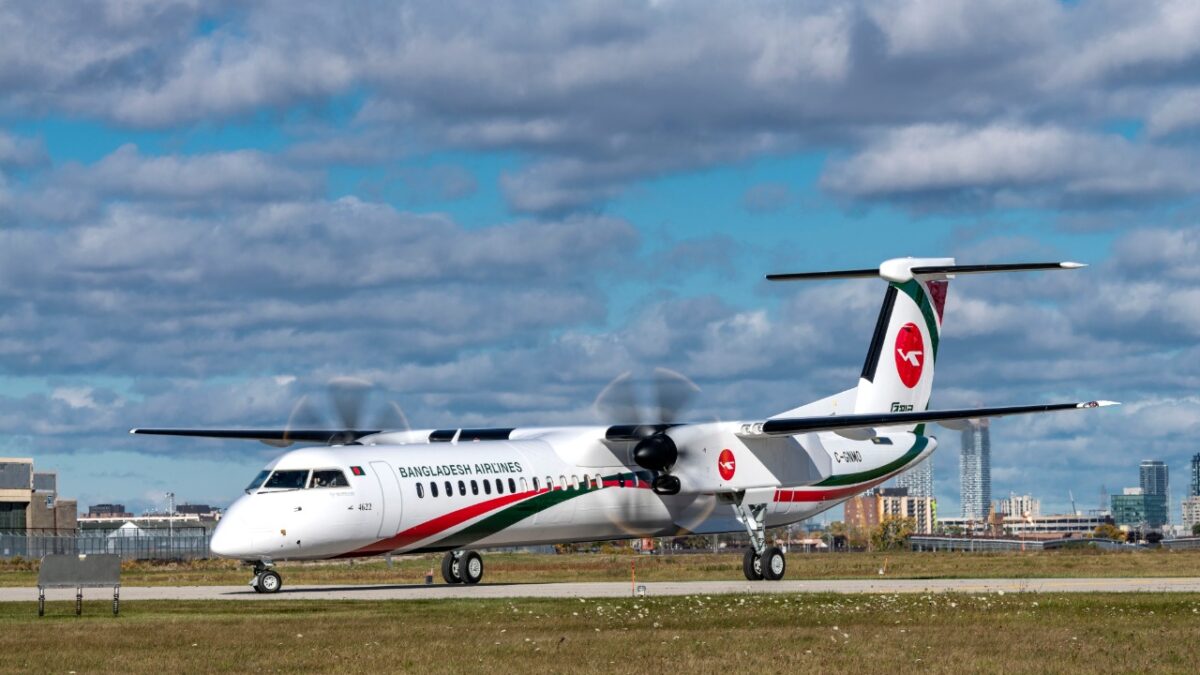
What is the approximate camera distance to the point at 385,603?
31375 millimetres

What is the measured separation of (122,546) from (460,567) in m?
47.4

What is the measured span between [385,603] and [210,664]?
11419 millimetres

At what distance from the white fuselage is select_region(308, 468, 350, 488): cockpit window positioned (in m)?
0.07

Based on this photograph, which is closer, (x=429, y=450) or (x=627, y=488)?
(x=429, y=450)

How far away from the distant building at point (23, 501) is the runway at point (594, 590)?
350 feet

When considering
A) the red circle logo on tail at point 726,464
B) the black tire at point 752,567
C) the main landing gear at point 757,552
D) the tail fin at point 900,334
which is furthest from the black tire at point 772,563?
the tail fin at point 900,334

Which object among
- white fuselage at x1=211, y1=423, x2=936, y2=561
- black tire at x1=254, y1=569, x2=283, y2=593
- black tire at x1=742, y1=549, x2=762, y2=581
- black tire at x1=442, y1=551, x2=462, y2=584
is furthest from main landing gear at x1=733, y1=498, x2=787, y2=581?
black tire at x1=254, y1=569, x2=283, y2=593

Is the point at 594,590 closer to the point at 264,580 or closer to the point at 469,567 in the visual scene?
the point at 469,567

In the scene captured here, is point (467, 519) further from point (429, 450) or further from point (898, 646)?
point (898, 646)

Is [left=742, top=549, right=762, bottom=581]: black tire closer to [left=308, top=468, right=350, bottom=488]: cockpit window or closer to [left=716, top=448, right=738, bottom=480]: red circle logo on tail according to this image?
[left=716, top=448, right=738, bottom=480]: red circle logo on tail

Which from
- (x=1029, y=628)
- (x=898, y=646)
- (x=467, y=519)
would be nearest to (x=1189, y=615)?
(x=1029, y=628)

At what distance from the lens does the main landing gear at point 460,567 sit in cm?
4059

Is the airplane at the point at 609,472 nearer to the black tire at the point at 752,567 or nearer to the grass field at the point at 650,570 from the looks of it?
the black tire at the point at 752,567

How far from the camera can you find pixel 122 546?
82750mm
